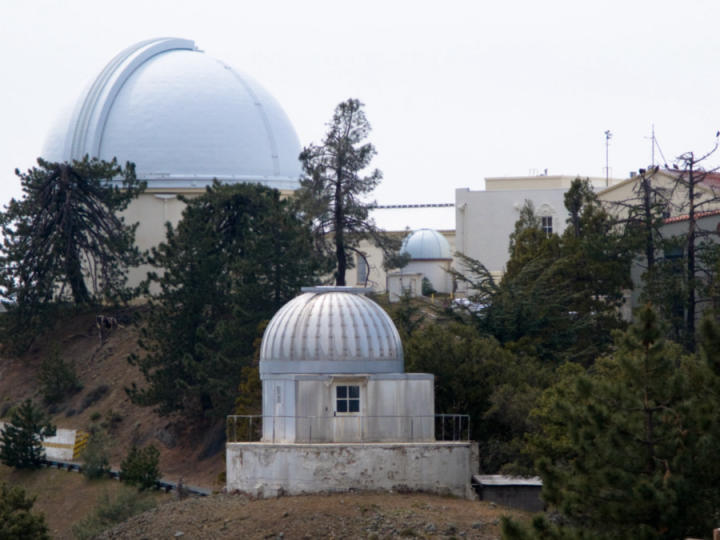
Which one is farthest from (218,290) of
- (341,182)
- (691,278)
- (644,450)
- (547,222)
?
(644,450)

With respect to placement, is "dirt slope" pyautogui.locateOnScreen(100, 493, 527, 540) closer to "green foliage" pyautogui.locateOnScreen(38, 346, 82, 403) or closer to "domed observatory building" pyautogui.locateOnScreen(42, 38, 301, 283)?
"green foliage" pyautogui.locateOnScreen(38, 346, 82, 403)

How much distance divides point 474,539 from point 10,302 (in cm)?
3531

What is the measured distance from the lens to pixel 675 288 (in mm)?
43344

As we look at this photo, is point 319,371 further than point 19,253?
No

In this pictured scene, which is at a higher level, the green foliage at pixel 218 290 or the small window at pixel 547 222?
the small window at pixel 547 222

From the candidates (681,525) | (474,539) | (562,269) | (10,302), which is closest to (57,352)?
(10,302)

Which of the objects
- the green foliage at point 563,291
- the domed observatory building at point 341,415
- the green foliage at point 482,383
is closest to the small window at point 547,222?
the green foliage at point 563,291

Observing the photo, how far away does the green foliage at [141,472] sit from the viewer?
4548cm

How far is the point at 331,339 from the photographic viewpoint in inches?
1390

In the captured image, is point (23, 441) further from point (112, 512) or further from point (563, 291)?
point (563, 291)

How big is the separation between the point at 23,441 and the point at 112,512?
10697 mm

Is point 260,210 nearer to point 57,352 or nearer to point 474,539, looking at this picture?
point 57,352

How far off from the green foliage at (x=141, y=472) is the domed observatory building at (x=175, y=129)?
23.3 m

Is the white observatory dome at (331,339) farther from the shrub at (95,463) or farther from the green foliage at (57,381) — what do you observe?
the green foliage at (57,381)
